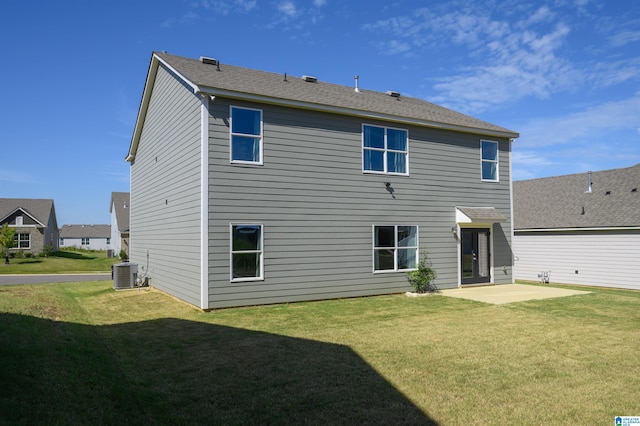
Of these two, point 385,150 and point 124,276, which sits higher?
point 385,150

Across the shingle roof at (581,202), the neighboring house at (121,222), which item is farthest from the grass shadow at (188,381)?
the neighboring house at (121,222)

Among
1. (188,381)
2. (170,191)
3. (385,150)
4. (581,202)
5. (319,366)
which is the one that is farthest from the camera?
(581,202)

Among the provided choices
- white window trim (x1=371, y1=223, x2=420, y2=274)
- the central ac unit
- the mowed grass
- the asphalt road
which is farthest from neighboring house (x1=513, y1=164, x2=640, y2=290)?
the asphalt road

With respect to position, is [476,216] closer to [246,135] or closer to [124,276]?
[246,135]

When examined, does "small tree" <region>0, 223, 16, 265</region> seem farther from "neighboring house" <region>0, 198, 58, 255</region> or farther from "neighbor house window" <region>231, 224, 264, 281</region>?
"neighbor house window" <region>231, 224, 264, 281</region>

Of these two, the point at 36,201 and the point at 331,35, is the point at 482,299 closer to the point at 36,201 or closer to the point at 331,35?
the point at 331,35

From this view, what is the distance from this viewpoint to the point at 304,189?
12.6m

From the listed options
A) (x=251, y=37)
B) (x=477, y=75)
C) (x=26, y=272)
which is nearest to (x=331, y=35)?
(x=251, y=37)

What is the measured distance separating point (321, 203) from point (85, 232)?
3034 inches

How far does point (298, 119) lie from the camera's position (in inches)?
496

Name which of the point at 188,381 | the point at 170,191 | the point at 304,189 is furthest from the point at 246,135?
the point at 188,381

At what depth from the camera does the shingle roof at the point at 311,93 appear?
12.0m

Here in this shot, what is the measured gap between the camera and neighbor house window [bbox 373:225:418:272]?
13930mm

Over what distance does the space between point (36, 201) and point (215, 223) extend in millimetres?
44134
